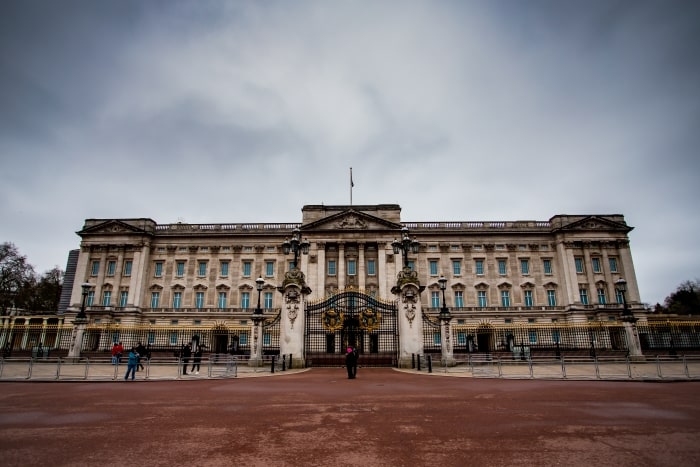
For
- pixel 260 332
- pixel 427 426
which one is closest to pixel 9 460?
pixel 427 426

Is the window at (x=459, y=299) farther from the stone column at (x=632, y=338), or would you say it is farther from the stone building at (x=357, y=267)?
the stone column at (x=632, y=338)

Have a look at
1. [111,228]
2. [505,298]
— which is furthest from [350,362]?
[111,228]

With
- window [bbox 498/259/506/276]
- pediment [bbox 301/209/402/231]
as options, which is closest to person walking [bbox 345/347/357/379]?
pediment [bbox 301/209/402/231]

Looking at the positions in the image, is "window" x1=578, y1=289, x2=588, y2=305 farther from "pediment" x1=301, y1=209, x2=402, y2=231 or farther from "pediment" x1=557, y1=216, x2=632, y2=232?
"pediment" x1=301, y1=209, x2=402, y2=231

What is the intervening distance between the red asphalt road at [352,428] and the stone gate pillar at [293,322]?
9.89 metres

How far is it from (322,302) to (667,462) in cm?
2030

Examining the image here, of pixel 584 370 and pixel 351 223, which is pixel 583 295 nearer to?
pixel 351 223

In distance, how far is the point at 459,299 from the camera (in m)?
51.0

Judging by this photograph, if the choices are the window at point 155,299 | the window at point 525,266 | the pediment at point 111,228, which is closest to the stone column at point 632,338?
the window at point 525,266

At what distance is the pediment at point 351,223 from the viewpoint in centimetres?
5097

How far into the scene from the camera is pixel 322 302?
80.6 feet

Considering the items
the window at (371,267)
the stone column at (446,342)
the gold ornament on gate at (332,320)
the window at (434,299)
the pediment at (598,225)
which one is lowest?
the stone column at (446,342)

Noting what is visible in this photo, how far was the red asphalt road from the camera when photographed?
548 cm

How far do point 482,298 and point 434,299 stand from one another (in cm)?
628
